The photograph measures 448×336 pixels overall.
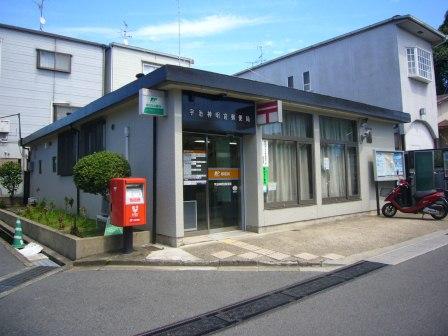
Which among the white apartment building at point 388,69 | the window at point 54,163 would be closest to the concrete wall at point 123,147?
the window at point 54,163

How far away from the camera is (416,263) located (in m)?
6.95

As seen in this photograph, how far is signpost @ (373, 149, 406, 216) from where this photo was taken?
1341 centimetres

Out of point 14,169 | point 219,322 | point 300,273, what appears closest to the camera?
point 219,322

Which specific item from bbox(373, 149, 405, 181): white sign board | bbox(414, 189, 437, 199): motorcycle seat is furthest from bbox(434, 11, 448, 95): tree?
bbox(414, 189, 437, 199): motorcycle seat

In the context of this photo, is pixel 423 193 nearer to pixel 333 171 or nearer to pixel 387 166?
pixel 387 166

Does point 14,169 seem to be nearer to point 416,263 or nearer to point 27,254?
point 27,254

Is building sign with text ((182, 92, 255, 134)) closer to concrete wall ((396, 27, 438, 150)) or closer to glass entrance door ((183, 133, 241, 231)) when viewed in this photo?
glass entrance door ((183, 133, 241, 231))

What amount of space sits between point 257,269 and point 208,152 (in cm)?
360

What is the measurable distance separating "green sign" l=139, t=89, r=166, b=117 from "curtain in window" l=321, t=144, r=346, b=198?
5.98 metres

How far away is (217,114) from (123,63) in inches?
619

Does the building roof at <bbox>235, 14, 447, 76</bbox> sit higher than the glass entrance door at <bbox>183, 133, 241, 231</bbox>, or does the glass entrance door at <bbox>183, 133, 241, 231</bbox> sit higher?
the building roof at <bbox>235, 14, 447, 76</bbox>

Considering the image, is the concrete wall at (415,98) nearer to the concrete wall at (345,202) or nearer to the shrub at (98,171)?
the concrete wall at (345,202)

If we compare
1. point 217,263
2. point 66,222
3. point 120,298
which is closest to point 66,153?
point 66,222

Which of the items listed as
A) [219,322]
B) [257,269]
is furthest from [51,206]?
[219,322]
